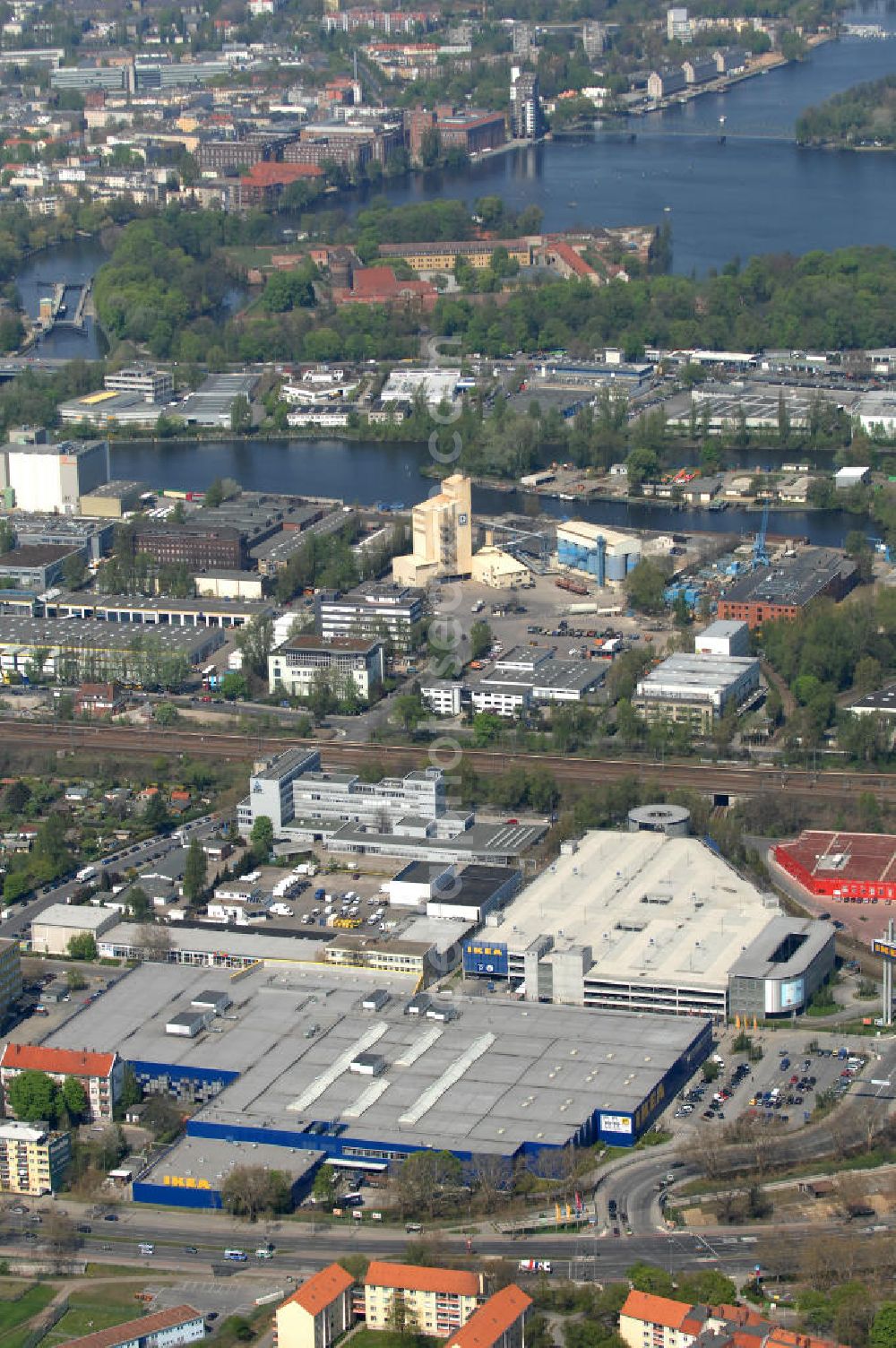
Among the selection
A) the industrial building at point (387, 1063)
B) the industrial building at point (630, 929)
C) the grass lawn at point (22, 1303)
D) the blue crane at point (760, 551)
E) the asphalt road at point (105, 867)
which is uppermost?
the blue crane at point (760, 551)

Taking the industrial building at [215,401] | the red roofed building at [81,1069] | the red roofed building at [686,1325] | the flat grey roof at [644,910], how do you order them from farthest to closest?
the industrial building at [215,401] < the flat grey roof at [644,910] < the red roofed building at [81,1069] < the red roofed building at [686,1325]

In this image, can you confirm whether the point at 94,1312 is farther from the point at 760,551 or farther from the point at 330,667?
the point at 760,551

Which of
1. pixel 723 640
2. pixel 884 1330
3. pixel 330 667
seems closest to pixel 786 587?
pixel 723 640

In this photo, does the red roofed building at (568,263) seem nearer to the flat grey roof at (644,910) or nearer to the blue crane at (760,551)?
the blue crane at (760,551)

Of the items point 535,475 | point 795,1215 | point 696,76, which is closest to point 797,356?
point 535,475

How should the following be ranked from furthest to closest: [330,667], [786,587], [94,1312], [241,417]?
[241,417] < [786,587] < [330,667] < [94,1312]

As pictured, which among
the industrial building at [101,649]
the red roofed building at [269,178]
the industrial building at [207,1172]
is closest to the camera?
the industrial building at [207,1172]

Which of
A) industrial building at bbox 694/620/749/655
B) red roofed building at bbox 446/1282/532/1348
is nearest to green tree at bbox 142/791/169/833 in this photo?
industrial building at bbox 694/620/749/655

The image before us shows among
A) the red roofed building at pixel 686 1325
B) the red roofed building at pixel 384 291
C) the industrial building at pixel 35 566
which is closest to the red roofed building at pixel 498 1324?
the red roofed building at pixel 686 1325
